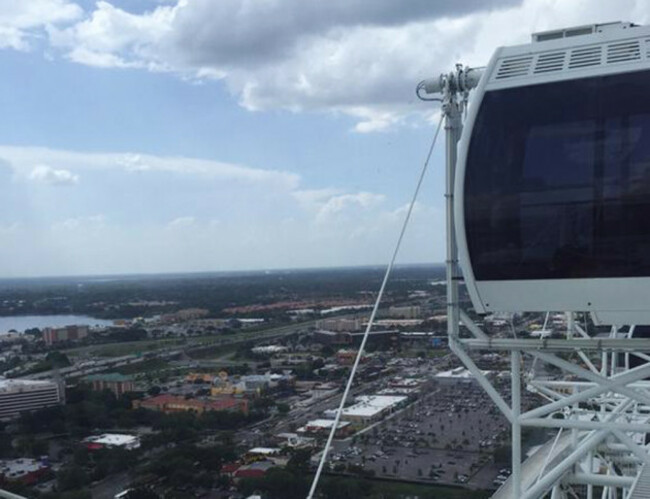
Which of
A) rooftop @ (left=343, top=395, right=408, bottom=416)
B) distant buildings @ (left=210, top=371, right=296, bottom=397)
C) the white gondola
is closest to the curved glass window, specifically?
the white gondola

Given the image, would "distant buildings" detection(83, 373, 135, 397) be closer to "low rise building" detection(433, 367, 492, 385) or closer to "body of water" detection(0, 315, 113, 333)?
"low rise building" detection(433, 367, 492, 385)

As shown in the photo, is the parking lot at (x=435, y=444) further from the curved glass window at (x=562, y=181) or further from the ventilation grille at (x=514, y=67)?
the ventilation grille at (x=514, y=67)

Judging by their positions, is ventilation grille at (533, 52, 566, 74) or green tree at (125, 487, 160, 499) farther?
green tree at (125, 487, 160, 499)

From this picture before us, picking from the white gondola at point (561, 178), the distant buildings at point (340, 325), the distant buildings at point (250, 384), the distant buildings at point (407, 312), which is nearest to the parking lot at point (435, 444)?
the distant buildings at point (250, 384)

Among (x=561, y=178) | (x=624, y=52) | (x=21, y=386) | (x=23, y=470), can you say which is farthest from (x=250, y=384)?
(x=624, y=52)

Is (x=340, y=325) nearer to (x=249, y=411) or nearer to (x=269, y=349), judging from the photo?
(x=269, y=349)

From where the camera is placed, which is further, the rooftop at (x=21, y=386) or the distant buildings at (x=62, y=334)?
the distant buildings at (x=62, y=334)
